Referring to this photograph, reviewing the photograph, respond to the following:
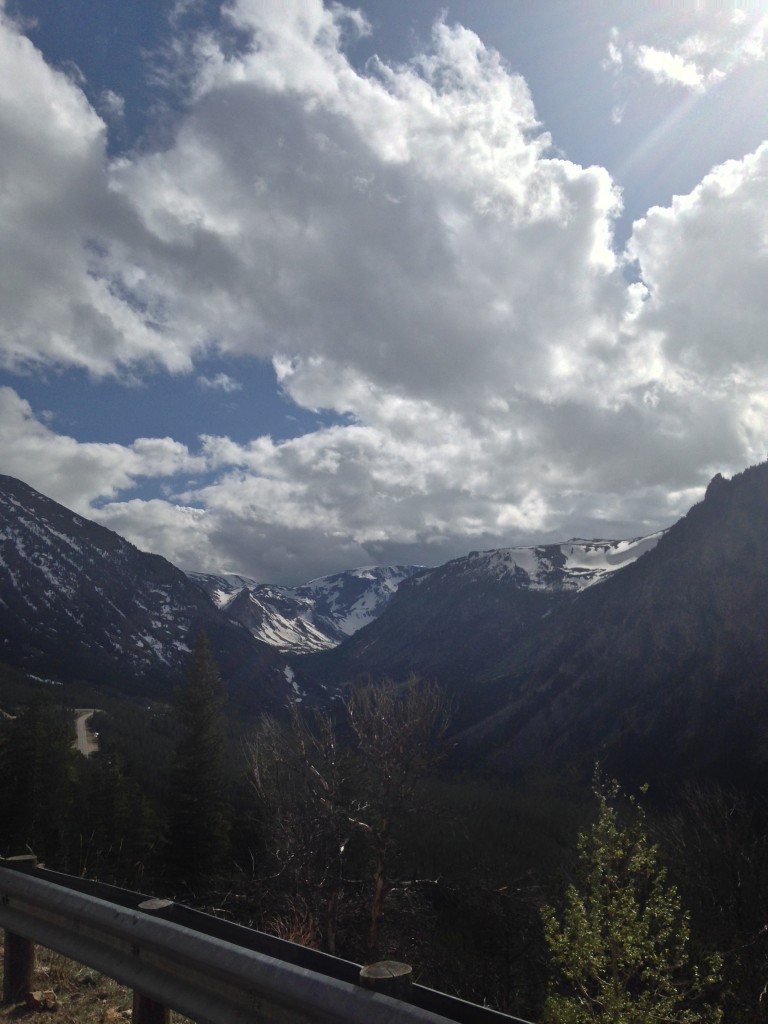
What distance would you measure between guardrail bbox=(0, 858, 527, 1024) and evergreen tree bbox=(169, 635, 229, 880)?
3827 centimetres

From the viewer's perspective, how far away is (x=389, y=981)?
12.0 ft

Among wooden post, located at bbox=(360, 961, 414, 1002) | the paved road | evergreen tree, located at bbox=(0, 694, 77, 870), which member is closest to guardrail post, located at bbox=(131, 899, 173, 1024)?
wooden post, located at bbox=(360, 961, 414, 1002)

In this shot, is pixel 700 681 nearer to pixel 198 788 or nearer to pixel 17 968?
pixel 198 788

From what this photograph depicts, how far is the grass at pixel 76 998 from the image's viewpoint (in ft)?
19.0

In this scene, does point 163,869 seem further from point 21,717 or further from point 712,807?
point 712,807

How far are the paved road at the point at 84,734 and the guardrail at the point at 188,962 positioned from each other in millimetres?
118970

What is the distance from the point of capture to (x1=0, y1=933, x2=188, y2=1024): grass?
5.78 meters

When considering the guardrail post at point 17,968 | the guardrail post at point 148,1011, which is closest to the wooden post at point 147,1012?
the guardrail post at point 148,1011

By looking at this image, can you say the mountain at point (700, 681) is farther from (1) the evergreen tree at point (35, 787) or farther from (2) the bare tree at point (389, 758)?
(2) the bare tree at point (389, 758)

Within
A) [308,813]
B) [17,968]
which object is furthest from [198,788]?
[17,968]

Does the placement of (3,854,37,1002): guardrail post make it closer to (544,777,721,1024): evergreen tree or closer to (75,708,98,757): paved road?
(544,777,721,1024): evergreen tree

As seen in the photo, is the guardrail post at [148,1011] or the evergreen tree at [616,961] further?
the evergreen tree at [616,961]

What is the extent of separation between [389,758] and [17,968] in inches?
603

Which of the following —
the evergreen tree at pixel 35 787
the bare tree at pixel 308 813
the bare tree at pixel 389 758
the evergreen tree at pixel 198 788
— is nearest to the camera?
the bare tree at pixel 308 813
